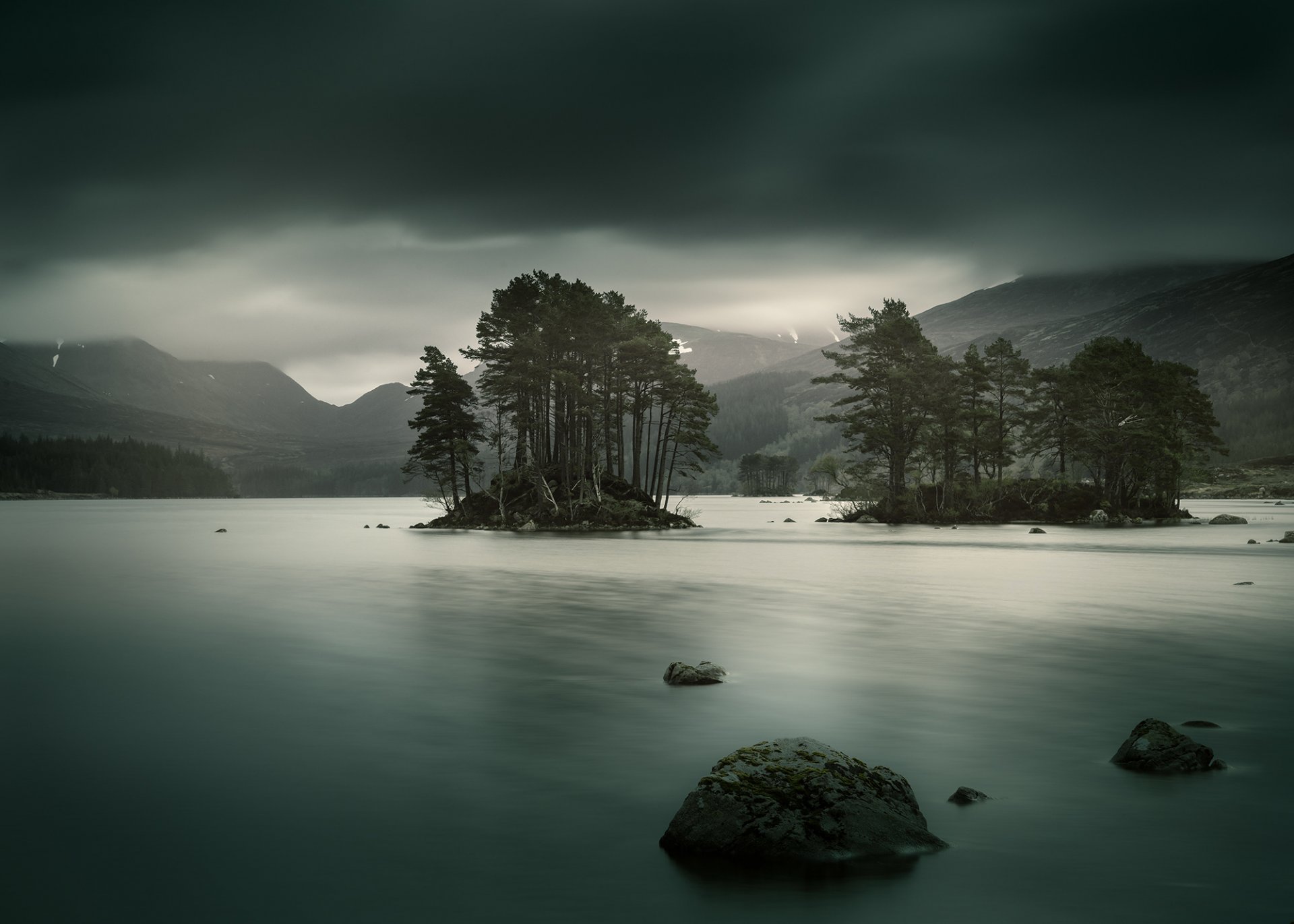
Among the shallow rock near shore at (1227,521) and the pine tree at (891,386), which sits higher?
the pine tree at (891,386)

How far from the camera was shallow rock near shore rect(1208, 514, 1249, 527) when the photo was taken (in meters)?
92.8

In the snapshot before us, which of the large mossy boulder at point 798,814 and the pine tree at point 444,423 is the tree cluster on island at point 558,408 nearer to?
the pine tree at point 444,423

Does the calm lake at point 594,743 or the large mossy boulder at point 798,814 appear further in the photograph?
the large mossy boulder at point 798,814

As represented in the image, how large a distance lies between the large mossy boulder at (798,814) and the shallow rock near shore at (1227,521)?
9917 centimetres

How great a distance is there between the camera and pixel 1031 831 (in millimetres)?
9406

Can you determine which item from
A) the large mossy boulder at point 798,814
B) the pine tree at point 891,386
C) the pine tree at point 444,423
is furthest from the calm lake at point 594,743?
the pine tree at point 891,386

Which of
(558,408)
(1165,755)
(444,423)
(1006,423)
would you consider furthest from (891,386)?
(1165,755)

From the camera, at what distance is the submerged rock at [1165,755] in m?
11.5

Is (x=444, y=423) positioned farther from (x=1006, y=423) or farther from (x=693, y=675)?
(x=693, y=675)

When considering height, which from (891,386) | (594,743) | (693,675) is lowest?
(594,743)

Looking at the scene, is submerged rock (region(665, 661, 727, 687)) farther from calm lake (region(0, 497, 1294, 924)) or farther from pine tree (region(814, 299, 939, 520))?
pine tree (region(814, 299, 939, 520))

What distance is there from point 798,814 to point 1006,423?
342ft

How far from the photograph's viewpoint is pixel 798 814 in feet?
28.3

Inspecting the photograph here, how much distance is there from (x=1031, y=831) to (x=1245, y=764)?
473cm
